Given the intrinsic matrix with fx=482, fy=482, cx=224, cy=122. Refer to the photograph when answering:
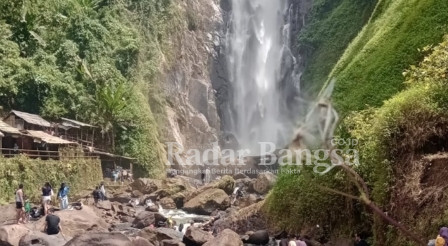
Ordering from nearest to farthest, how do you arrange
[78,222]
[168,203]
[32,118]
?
[78,222], [168,203], [32,118]

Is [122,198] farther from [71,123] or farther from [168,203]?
[71,123]

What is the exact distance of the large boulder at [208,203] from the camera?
23.8m

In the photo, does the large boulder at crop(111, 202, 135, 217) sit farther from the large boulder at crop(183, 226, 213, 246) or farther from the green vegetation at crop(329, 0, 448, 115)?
the green vegetation at crop(329, 0, 448, 115)

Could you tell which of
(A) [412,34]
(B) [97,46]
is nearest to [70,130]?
(B) [97,46]

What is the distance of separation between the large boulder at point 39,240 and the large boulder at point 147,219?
673 centimetres

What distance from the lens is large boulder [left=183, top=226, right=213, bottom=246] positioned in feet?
46.2

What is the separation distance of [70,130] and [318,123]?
32231 millimetres

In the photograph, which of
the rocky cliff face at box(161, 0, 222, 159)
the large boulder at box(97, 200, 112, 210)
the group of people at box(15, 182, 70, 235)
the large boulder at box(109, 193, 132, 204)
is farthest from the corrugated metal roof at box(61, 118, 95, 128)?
the group of people at box(15, 182, 70, 235)

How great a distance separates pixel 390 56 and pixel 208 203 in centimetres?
1240

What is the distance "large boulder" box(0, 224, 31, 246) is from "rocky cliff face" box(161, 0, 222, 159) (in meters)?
30.4

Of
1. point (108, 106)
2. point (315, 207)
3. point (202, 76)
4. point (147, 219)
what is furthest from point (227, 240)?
point (202, 76)

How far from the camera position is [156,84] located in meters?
44.4

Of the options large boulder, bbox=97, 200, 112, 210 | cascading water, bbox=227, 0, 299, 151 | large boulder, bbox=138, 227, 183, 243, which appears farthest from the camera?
cascading water, bbox=227, 0, 299, 151

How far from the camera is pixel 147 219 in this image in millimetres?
19312
